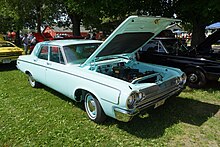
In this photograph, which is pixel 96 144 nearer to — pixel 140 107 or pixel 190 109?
pixel 140 107

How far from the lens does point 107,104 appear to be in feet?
11.4

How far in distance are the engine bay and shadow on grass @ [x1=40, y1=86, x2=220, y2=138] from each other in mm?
655

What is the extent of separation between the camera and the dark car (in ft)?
18.5

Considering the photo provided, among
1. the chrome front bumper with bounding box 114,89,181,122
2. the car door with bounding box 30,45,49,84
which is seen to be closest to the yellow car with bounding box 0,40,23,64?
the car door with bounding box 30,45,49,84

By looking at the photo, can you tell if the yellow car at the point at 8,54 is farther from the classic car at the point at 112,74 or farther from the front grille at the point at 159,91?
the front grille at the point at 159,91

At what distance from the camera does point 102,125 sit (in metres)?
3.93

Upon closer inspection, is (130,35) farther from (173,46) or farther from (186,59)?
(173,46)

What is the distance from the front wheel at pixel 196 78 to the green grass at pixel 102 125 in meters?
0.48

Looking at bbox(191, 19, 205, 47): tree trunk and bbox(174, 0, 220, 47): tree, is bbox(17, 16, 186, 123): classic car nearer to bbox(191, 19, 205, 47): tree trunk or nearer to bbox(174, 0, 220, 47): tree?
bbox(174, 0, 220, 47): tree

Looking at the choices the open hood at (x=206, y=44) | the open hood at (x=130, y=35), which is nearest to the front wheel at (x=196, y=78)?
the open hood at (x=206, y=44)

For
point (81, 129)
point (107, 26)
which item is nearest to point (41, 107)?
point (81, 129)

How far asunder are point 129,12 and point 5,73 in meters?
6.08

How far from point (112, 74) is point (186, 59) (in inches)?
111

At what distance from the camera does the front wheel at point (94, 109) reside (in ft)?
12.5
